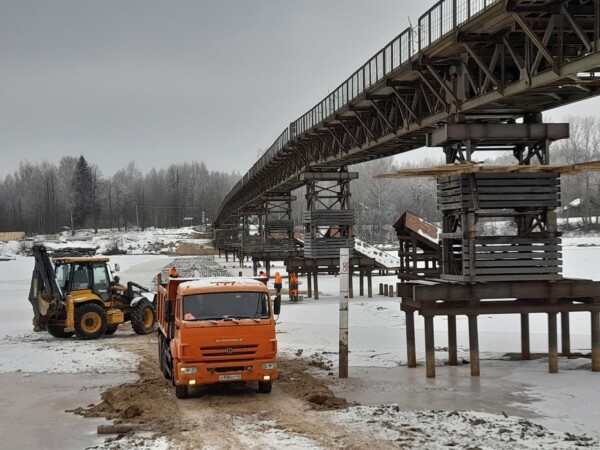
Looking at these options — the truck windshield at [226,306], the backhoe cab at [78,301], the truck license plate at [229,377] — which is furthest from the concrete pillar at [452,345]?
the backhoe cab at [78,301]

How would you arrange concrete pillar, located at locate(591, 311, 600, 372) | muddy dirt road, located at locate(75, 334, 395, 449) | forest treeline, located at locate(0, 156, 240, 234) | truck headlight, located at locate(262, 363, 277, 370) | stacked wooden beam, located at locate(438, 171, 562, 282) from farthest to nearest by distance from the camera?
1. forest treeline, located at locate(0, 156, 240, 234)
2. stacked wooden beam, located at locate(438, 171, 562, 282)
3. concrete pillar, located at locate(591, 311, 600, 372)
4. truck headlight, located at locate(262, 363, 277, 370)
5. muddy dirt road, located at locate(75, 334, 395, 449)

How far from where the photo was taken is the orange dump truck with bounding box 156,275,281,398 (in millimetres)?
14594

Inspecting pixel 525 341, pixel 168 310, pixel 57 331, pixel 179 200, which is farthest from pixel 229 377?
pixel 179 200

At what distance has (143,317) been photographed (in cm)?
2578

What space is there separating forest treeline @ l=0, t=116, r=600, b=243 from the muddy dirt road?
82945 millimetres

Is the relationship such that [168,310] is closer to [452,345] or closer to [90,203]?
[452,345]

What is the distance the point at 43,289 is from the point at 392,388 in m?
13.5

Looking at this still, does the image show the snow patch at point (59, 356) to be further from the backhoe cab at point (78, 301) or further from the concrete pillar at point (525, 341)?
the concrete pillar at point (525, 341)

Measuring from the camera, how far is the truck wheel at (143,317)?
25.5m

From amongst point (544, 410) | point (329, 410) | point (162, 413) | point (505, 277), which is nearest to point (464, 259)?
point (505, 277)

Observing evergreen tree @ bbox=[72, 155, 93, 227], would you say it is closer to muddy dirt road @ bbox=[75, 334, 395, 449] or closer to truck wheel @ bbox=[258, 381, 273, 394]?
muddy dirt road @ bbox=[75, 334, 395, 449]

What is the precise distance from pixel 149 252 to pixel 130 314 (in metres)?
96.3

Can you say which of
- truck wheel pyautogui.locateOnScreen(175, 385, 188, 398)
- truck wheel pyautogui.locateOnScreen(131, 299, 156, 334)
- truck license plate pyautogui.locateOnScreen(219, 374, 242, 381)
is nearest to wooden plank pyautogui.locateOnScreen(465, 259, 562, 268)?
truck license plate pyautogui.locateOnScreen(219, 374, 242, 381)

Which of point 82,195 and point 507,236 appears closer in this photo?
point 507,236
